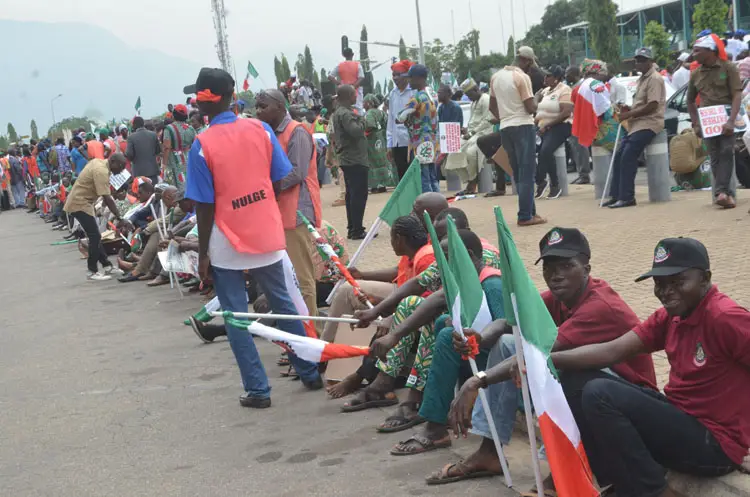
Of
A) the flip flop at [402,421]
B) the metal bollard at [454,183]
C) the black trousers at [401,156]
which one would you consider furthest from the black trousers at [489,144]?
the flip flop at [402,421]

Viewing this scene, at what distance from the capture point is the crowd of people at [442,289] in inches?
154

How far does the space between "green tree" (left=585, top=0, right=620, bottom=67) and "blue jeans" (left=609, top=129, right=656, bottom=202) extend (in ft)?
152

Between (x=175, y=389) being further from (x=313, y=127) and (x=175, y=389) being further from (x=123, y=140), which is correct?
(x=123, y=140)

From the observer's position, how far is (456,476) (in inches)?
187

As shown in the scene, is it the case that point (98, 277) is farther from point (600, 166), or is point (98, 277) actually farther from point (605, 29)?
point (605, 29)

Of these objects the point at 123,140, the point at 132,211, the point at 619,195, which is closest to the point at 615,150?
the point at 619,195

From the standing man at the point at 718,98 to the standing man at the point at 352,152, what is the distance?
4.13 metres

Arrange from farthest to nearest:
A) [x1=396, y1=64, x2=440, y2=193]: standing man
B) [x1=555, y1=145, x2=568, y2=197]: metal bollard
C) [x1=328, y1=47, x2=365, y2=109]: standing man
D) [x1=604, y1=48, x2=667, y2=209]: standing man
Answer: [x1=328, y1=47, x2=365, y2=109]: standing man, [x1=555, y1=145, x2=568, y2=197]: metal bollard, [x1=396, y1=64, x2=440, y2=193]: standing man, [x1=604, y1=48, x2=667, y2=209]: standing man

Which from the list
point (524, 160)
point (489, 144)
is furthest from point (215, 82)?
point (489, 144)

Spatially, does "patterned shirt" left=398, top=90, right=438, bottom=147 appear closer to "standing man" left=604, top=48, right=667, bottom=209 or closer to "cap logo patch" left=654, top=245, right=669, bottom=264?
"standing man" left=604, top=48, right=667, bottom=209

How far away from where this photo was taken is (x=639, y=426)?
13.1ft

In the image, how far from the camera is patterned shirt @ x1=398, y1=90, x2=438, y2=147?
13.3 m

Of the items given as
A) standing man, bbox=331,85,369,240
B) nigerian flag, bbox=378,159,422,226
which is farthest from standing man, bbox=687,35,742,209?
nigerian flag, bbox=378,159,422,226

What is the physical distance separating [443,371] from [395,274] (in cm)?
254
